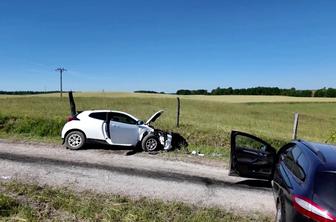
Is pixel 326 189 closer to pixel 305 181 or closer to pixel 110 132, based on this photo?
pixel 305 181

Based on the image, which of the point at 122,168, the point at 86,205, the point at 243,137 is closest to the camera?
the point at 86,205

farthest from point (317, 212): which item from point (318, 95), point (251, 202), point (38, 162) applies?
point (318, 95)

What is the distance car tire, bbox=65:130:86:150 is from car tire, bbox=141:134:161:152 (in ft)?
6.28

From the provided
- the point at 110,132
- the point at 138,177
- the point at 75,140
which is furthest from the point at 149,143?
the point at 138,177

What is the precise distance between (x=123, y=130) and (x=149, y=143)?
0.95m

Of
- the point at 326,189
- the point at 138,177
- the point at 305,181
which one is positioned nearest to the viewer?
the point at 326,189

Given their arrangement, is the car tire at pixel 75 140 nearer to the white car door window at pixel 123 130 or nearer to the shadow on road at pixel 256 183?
the white car door window at pixel 123 130

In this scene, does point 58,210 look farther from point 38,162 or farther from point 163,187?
point 38,162

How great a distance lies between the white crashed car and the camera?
1276 cm

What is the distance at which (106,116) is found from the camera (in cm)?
1302

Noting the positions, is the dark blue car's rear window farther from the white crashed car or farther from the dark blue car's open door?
the white crashed car

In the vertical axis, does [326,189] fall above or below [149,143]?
above

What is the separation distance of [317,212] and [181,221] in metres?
2.59

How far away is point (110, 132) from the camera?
1287cm
